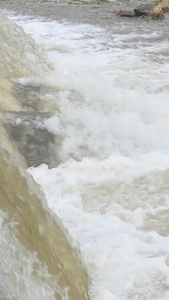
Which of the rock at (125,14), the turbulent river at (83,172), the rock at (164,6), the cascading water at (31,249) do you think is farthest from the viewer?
→ the rock at (164,6)

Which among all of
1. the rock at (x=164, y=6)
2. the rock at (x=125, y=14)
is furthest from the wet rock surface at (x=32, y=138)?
the rock at (x=164, y=6)

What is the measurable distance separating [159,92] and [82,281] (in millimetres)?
4355

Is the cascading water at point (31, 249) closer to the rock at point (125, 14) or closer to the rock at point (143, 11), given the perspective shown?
the rock at point (125, 14)

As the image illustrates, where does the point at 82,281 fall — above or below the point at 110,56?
above

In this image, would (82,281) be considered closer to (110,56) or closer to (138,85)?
(138,85)

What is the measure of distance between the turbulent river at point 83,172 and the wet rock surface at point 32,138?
1 cm

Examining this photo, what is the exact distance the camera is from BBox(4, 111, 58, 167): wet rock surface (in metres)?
4.64

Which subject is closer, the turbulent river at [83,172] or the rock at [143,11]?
the turbulent river at [83,172]

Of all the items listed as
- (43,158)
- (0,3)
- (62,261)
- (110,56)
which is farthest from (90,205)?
(0,3)

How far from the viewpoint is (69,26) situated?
1170 cm

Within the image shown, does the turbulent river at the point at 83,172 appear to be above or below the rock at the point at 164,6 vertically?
above

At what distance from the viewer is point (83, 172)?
456cm

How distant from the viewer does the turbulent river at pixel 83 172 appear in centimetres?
269

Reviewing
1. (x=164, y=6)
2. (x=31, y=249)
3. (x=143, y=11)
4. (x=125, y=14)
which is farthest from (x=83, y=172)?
(x=164, y=6)
